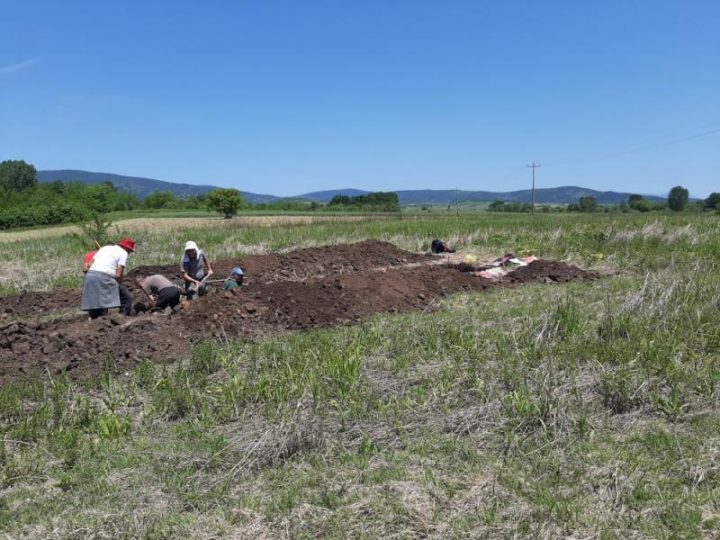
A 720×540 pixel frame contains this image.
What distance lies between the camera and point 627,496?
354 cm

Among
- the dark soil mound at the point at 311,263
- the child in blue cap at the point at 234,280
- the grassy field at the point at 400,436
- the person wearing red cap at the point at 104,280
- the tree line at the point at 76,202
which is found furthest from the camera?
the tree line at the point at 76,202

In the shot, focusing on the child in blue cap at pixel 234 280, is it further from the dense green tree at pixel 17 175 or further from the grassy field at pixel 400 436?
the dense green tree at pixel 17 175

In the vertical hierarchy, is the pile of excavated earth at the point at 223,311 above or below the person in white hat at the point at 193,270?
below

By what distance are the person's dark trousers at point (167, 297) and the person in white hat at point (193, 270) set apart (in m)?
0.50

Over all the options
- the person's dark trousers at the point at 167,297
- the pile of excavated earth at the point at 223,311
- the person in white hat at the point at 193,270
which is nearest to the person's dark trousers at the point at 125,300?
the person's dark trousers at the point at 167,297

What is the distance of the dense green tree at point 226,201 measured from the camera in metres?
71.2

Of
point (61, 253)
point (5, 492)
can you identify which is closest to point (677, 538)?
point (5, 492)

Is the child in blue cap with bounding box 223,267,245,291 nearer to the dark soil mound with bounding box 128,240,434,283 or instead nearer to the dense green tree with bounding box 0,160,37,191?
the dark soil mound with bounding box 128,240,434,283

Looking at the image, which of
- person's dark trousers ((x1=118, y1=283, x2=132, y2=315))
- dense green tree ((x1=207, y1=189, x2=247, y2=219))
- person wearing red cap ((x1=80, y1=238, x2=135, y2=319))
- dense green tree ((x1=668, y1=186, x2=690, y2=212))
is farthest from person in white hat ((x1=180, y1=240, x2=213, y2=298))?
dense green tree ((x1=668, y1=186, x2=690, y2=212))

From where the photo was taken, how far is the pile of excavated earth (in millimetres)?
7023

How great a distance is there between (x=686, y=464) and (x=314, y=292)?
680 cm

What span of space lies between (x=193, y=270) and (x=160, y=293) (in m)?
0.99

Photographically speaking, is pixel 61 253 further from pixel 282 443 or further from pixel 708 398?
pixel 708 398

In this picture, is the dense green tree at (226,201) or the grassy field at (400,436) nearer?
the grassy field at (400,436)
